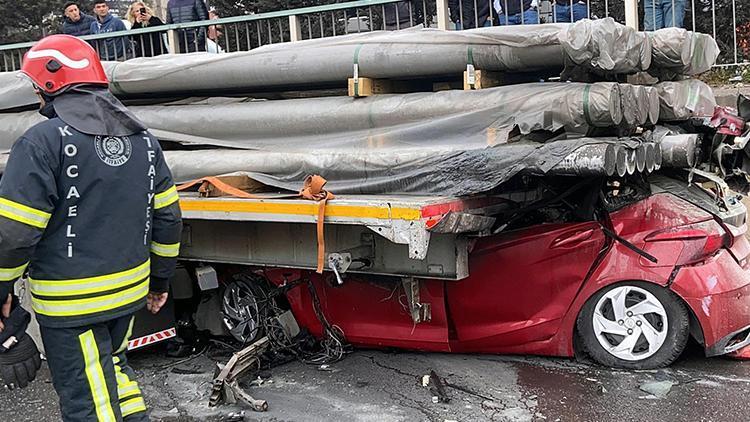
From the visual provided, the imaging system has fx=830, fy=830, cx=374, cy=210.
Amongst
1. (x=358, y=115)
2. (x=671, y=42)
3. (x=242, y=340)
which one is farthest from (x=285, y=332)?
(x=671, y=42)

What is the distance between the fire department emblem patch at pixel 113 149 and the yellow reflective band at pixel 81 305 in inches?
21.7

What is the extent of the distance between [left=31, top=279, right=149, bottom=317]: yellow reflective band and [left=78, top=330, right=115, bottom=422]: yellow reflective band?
10 centimetres

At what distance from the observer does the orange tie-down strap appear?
14.3ft

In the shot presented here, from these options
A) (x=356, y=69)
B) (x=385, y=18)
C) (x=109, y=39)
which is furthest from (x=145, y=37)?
(x=356, y=69)

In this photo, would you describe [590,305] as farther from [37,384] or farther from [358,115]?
[37,384]

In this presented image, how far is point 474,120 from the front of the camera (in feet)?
14.9

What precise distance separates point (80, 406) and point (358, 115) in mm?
2310

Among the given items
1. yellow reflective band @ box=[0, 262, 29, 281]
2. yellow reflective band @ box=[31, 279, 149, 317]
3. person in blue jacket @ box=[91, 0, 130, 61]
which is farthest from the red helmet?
person in blue jacket @ box=[91, 0, 130, 61]

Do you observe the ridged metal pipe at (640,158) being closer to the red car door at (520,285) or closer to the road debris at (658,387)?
the red car door at (520,285)

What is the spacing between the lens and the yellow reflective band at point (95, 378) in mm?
3383

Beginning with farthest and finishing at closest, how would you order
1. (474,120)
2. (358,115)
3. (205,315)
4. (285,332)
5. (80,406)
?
1. (205,315)
2. (285,332)
3. (358,115)
4. (474,120)
5. (80,406)

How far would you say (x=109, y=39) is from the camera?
9492mm

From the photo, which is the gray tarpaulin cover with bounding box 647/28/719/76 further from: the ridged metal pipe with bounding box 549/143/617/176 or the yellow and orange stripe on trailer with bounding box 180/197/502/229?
the yellow and orange stripe on trailer with bounding box 180/197/502/229

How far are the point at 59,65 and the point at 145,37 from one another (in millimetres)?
6276
